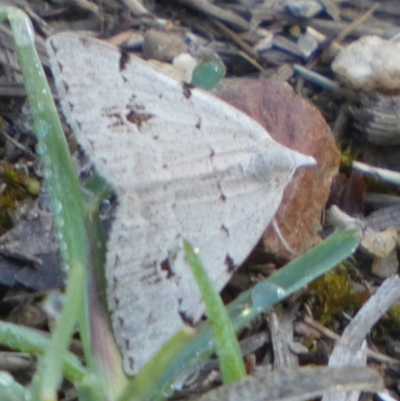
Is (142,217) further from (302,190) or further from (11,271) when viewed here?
(302,190)

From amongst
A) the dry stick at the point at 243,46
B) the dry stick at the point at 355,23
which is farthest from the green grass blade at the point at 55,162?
the dry stick at the point at 355,23

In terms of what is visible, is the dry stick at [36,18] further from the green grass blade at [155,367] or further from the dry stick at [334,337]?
the green grass blade at [155,367]

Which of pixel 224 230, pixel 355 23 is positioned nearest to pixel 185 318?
pixel 224 230

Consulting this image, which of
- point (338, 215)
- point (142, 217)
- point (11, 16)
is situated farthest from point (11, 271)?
point (338, 215)

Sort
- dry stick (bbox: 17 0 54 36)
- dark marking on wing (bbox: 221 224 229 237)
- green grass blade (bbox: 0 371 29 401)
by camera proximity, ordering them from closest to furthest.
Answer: green grass blade (bbox: 0 371 29 401), dark marking on wing (bbox: 221 224 229 237), dry stick (bbox: 17 0 54 36)

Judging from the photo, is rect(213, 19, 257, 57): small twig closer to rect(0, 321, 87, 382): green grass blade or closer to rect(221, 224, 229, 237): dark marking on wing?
rect(221, 224, 229, 237): dark marking on wing

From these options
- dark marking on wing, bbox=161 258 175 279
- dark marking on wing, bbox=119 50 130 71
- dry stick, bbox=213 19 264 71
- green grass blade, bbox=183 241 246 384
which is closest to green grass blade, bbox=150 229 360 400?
green grass blade, bbox=183 241 246 384

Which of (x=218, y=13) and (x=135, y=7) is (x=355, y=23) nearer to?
(x=218, y=13)
